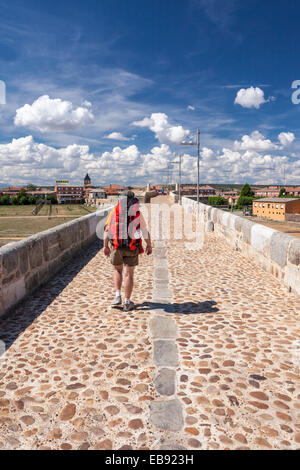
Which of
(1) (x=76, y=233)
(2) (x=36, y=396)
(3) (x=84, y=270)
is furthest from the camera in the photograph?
(1) (x=76, y=233)

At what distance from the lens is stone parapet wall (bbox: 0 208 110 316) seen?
4.04m

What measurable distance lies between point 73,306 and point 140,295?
1.06 metres

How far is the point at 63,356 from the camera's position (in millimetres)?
3035

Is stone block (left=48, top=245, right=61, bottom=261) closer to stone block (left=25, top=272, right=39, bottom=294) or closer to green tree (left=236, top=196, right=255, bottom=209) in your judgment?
stone block (left=25, top=272, right=39, bottom=294)

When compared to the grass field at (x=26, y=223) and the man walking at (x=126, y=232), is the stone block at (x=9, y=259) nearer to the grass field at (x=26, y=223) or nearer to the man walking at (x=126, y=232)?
the man walking at (x=126, y=232)

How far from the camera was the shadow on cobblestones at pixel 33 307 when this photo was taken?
354 centimetres

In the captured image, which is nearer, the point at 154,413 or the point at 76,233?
the point at 154,413

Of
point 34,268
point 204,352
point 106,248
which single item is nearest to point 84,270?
point 34,268

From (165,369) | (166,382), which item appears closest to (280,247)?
(165,369)

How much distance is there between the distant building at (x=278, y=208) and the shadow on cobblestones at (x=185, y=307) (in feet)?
232

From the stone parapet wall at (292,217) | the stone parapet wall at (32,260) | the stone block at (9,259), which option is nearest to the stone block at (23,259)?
the stone parapet wall at (32,260)

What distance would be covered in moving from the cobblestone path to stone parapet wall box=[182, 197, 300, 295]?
0.38 meters

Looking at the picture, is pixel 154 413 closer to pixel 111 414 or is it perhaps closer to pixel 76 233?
pixel 111 414

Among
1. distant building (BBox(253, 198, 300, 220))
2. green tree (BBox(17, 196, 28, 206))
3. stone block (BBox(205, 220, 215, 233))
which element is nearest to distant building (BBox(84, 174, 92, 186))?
green tree (BBox(17, 196, 28, 206))
